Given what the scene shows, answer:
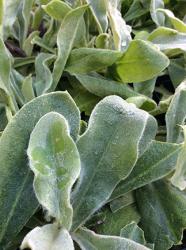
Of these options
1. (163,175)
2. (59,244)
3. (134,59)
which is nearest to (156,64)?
(134,59)

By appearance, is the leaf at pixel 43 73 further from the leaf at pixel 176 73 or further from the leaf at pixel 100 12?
the leaf at pixel 176 73

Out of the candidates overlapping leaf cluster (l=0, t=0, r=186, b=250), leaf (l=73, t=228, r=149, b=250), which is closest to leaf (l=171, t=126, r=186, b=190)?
overlapping leaf cluster (l=0, t=0, r=186, b=250)

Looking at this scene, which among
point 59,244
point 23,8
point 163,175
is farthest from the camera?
point 23,8

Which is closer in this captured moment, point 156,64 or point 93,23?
point 156,64

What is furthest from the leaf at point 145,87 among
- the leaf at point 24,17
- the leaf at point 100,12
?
the leaf at point 24,17

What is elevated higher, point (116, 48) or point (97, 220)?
point (116, 48)

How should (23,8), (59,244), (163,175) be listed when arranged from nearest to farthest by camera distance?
(59,244) < (163,175) < (23,8)

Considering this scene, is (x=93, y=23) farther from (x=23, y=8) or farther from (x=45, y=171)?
(x=45, y=171)

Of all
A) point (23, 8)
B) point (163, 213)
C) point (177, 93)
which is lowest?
point (163, 213)
